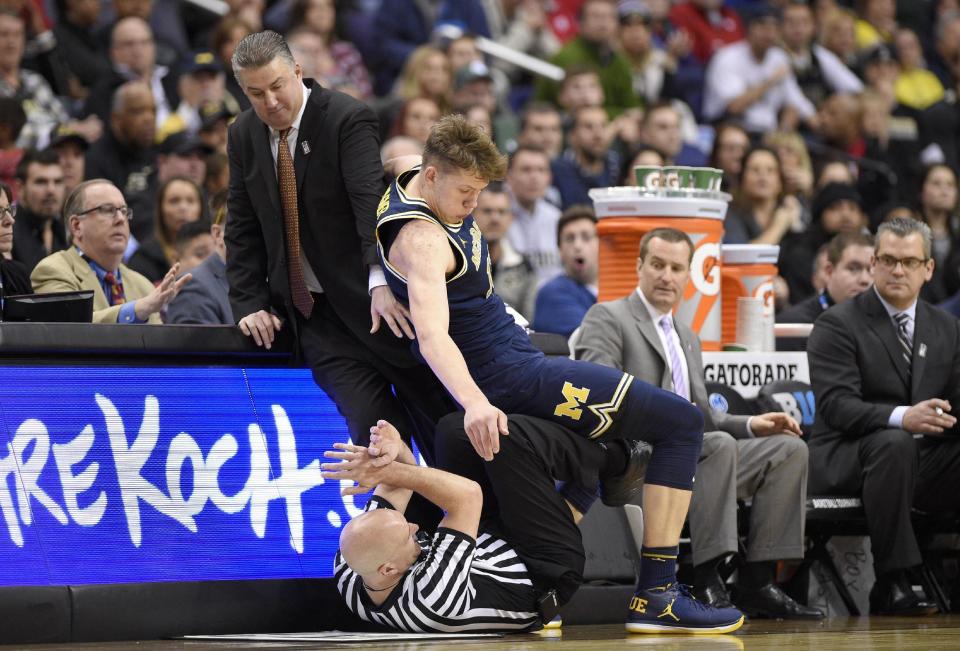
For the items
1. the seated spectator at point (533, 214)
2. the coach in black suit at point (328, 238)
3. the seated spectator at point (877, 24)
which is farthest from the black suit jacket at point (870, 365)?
the seated spectator at point (877, 24)

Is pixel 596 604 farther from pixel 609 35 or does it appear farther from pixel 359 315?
pixel 609 35

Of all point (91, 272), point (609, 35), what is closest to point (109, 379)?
point (91, 272)

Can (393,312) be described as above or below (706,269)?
below

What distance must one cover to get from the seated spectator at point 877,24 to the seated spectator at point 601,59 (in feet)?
13.3

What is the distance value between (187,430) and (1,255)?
61.0 inches

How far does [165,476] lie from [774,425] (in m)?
2.80

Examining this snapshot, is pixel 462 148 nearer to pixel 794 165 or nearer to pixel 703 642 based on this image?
pixel 703 642

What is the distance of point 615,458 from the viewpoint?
602cm

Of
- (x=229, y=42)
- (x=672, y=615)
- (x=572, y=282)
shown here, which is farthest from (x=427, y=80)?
(x=672, y=615)

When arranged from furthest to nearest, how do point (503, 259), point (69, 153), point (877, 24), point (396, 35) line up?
point (877, 24) → point (396, 35) → point (503, 259) → point (69, 153)

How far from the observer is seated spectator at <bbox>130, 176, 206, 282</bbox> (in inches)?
344

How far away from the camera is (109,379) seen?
5.93 metres

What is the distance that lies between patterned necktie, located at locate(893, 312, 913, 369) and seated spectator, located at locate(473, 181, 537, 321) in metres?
2.76

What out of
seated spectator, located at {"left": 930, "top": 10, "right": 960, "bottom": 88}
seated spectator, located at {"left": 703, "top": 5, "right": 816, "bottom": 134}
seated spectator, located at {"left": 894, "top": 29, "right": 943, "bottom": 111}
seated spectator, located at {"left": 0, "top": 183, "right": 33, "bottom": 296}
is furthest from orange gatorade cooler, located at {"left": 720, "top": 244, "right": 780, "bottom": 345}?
seated spectator, located at {"left": 930, "top": 10, "right": 960, "bottom": 88}
